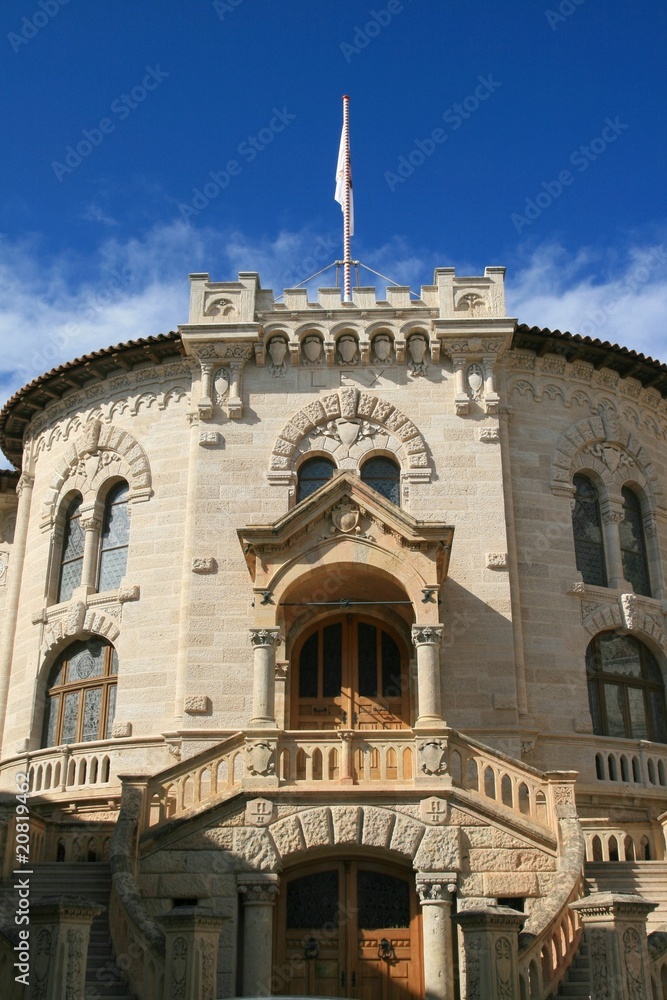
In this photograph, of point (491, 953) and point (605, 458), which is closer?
point (491, 953)

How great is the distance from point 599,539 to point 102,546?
976 cm

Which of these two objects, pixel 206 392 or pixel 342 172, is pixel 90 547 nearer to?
pixel 206 392

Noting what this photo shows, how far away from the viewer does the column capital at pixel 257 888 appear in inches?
578

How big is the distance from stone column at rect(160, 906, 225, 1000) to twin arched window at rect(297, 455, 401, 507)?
9.84 metres

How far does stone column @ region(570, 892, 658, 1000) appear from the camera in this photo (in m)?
10.5

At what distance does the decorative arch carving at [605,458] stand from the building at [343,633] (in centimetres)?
6

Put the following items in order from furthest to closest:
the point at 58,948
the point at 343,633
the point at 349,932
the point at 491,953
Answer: the point at 343,633, the point at 349,932, the point at 491,953, the point at 58,948

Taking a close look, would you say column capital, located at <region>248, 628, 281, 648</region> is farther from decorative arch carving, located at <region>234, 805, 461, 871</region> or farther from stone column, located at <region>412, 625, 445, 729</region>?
decorative arch carving, located at <region>234, 805, 461, 871</region>

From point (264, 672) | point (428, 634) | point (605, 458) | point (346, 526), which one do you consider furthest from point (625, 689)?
point (264, 672)

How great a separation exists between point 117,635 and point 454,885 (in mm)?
8284

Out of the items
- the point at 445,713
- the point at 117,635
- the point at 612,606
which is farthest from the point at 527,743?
the point at 117,635

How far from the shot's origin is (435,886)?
14.7 metres

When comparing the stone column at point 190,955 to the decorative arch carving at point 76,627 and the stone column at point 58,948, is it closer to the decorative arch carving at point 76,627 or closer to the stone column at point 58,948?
the stone column at point 58,948

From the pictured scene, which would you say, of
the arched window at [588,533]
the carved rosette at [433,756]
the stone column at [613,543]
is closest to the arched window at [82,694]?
the carved rosette at [433,756]
